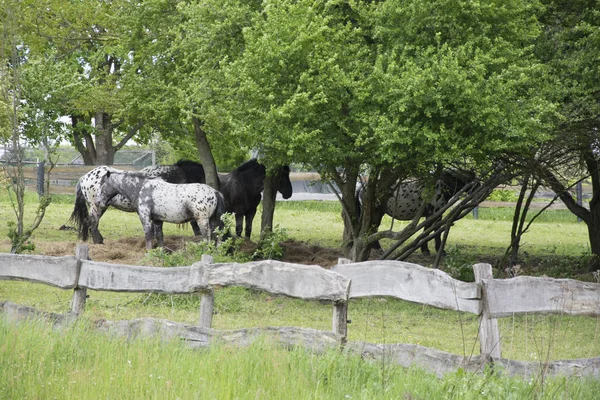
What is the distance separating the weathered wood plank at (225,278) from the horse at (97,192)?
9.59 m

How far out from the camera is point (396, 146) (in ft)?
41.3

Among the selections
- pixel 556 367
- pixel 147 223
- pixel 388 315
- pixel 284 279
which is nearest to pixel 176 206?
pixel 147 223

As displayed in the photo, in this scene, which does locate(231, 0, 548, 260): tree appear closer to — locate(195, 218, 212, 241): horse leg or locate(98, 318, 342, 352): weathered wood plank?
locate(195, 218, 212, 241): horse leg

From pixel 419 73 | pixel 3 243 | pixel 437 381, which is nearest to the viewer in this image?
pixel 437 381

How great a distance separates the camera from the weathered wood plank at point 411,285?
7.70 metres

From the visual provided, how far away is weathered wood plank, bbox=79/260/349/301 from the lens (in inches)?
319

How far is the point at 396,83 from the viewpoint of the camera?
39.9 ft

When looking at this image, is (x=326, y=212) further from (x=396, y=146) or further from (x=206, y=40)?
(x=396, y=146)

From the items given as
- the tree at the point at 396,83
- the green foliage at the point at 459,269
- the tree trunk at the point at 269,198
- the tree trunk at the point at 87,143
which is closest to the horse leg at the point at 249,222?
the tree trunk at the point at 269,198

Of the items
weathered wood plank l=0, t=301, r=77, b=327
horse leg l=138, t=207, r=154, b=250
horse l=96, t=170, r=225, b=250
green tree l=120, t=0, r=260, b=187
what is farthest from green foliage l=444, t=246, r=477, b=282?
weathered wood plank l=0, t=301, r=77, b=327

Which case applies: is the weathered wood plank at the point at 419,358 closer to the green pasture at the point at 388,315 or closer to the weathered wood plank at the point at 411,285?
the green pasture at the point at 388,315

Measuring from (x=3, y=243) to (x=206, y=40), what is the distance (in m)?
6.46

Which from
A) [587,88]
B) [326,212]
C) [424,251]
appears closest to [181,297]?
[587,88]

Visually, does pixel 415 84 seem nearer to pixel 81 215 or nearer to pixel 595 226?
pixel 595 226
